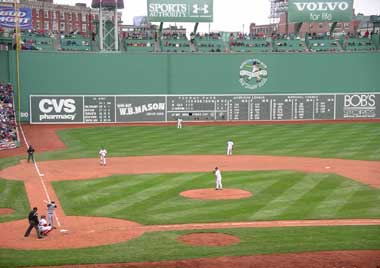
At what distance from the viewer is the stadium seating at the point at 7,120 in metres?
44.1

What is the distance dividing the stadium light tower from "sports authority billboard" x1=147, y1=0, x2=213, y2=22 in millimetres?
3435

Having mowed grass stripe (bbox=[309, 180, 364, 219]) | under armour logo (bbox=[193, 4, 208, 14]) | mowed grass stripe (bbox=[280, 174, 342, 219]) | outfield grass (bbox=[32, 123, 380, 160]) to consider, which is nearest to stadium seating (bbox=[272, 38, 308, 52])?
under armour logo (bbox=[193, 4, 208, 14])

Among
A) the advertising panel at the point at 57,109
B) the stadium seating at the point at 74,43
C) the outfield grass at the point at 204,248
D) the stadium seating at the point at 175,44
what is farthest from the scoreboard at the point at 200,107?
the outfield grass at the point at 204,248

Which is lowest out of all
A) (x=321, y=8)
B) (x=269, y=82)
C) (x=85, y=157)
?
(x=85, y=157)

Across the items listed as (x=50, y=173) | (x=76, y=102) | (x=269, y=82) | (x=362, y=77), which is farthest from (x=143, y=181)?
(x=362, y=77)

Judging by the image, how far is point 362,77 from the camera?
60.7 metres

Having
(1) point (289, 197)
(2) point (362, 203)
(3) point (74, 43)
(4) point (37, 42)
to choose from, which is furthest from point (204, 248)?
(4) point (37, 42)

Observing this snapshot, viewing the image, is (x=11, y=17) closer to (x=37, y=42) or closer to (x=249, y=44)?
(x=37, y=42)

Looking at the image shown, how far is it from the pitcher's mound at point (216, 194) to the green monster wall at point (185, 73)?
30811 mm

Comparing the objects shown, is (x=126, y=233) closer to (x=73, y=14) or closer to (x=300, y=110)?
(x=300, y=110)

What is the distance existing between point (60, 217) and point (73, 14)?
83772 mm

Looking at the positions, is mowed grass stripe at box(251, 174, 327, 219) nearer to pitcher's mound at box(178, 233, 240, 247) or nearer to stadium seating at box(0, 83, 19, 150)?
pitcher's mound at box(178, 233, 240, 247)

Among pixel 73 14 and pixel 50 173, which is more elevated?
pixel 73 14

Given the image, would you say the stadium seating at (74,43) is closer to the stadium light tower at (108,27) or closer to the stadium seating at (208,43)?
the stadium light tower at (108,27)
